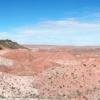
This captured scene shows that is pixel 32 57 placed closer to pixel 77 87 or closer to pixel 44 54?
pixel 44 54

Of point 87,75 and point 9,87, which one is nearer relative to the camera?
point 9,87

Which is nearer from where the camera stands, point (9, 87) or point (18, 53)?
point (9, 87)

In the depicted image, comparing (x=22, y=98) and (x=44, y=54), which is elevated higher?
(x=44, y=54)

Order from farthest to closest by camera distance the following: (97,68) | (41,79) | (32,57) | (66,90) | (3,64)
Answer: (32,57) → (3,64) → (97,68) → (41,79) → (66,90)

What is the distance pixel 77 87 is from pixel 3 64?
1786cm

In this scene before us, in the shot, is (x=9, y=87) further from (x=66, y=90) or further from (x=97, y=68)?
(x=97, y=68)

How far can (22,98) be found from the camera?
3494cm

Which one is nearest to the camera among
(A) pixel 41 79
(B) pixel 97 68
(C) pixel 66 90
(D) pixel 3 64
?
(C) pixel 66 90

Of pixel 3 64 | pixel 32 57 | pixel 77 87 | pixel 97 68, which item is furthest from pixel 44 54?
pixel 77 87

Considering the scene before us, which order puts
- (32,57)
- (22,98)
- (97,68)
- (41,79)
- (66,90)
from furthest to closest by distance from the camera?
(32,57) < (97,68) < (41,79) < (66,90) < (22,98)

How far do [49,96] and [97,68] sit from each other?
31.2ft

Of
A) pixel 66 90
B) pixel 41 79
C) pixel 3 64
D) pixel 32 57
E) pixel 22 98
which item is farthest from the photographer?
pixel 32 57

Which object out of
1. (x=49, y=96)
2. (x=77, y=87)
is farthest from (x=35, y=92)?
(x=77, y=87)

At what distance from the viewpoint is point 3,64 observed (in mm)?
52875
